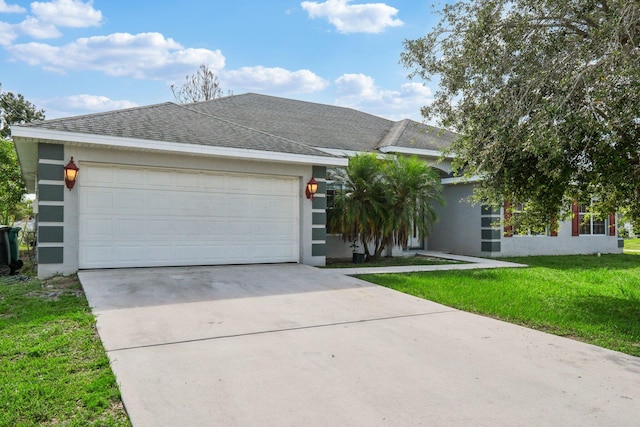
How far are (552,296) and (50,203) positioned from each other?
370 inches

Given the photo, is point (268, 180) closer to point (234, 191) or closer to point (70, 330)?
point (234, 191)

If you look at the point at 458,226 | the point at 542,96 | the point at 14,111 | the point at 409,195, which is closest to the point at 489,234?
the point at 458,226

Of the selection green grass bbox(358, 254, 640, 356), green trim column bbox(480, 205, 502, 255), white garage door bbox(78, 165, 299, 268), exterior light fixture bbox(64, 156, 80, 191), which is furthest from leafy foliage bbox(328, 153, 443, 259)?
exterior light fixture bbox(64, 156, 80, 191)

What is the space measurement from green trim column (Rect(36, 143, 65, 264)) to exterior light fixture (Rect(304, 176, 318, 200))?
17.0 ft

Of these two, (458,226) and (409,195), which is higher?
(409,195)

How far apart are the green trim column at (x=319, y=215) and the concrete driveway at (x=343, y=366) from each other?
4.24m

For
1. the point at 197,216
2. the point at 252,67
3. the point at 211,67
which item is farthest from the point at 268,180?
the point at 211,67

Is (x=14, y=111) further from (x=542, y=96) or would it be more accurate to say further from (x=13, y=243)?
(x=542, y=96)

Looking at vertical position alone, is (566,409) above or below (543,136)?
below

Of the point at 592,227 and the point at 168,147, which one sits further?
the point at 592,227

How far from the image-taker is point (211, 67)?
30.3 meters

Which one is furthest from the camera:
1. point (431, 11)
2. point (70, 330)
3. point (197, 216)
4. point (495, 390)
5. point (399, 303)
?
point (197, 216)

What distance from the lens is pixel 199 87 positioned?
30391 millimetres

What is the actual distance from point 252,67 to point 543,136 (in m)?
20.9
